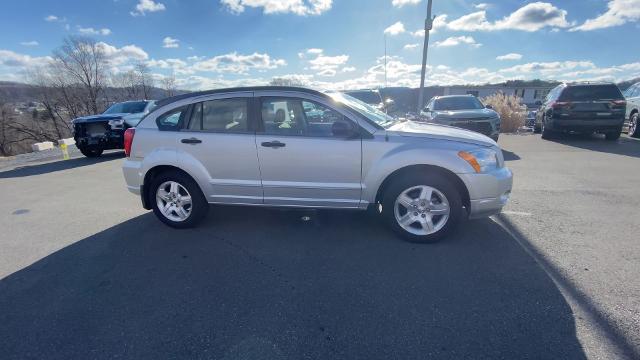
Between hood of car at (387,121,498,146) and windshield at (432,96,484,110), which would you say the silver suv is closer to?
hood of car at (387,121,498,146)

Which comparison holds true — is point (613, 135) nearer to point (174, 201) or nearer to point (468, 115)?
point (468, 115)

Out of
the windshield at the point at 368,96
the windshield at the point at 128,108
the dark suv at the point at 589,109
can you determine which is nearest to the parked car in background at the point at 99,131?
the windshield at the point at 128,108

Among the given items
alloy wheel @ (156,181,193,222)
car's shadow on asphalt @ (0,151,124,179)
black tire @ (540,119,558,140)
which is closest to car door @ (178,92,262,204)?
alloy wheel @ (156,181,193,222)

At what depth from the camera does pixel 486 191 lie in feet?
11.7

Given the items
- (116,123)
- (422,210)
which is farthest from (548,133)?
(116,123)

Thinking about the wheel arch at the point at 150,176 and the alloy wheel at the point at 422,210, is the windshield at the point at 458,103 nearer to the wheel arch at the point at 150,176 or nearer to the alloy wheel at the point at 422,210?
the alloy wheel at the point at 422,210

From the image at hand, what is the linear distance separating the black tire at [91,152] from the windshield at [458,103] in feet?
36.9

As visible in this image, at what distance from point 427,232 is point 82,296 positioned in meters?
3.44

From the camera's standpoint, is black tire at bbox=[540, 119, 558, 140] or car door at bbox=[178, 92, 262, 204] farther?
black tire at bbox=[540, 119, 558, 140]

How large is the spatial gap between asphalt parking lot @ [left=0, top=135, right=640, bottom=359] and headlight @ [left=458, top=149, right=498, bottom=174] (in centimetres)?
82

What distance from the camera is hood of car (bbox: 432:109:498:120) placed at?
945cm

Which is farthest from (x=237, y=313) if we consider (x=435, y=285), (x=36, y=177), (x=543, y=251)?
(x=36, y=177)

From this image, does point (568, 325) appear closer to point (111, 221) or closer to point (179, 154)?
point (179, 154)

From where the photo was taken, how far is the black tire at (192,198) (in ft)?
13.8
